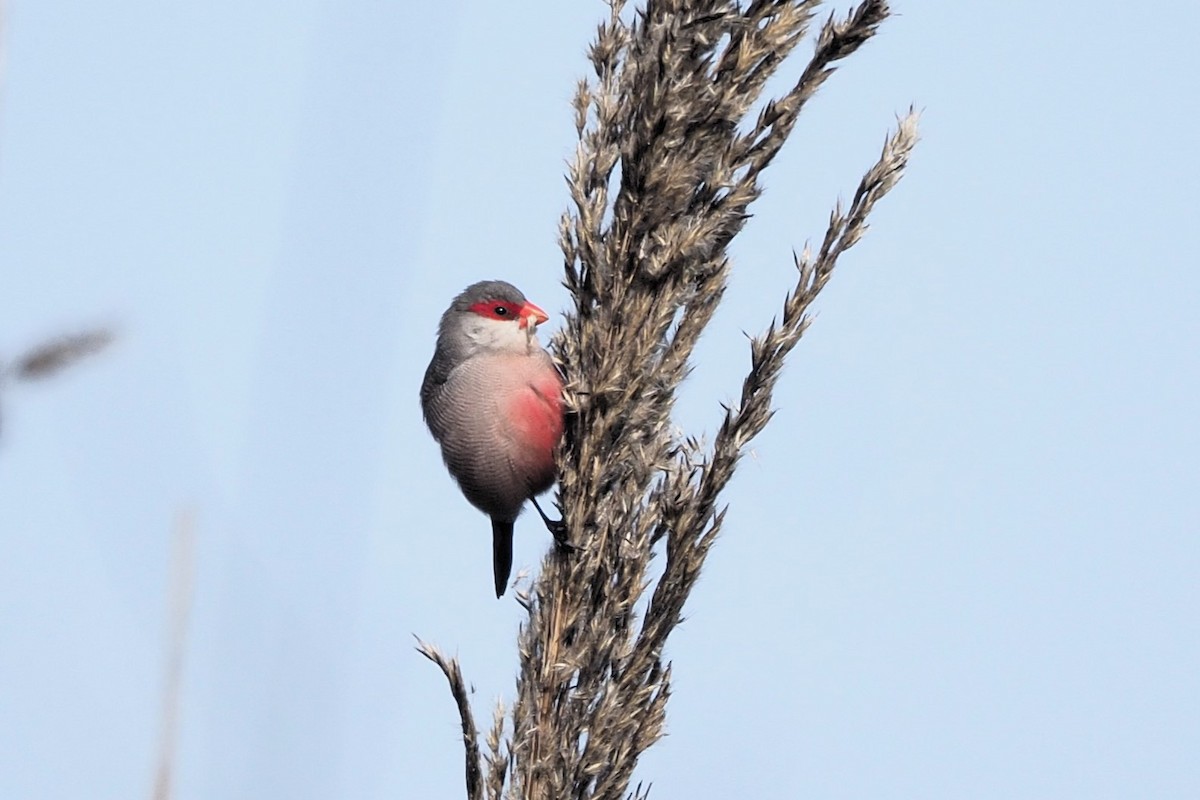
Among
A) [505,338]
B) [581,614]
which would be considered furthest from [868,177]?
[505,338]

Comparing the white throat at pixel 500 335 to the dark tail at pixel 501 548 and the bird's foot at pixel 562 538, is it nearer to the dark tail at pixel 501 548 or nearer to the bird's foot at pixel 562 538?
the dark tail at pixel 501 548

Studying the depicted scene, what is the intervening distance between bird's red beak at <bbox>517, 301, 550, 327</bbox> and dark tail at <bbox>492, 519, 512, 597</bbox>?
2.83 ft

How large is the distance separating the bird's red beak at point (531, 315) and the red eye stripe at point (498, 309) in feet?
0.06

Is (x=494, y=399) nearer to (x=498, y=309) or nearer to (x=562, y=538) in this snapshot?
(x=498, y=309)

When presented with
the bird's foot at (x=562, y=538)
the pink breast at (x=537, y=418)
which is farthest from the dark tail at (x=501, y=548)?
the bird's foot at (x=562, y=538)

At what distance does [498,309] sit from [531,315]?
11cm

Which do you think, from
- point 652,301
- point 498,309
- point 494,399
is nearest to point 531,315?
point 498,309

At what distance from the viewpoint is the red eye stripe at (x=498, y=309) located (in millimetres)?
4230

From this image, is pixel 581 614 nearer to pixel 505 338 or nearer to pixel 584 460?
pixel 584 460

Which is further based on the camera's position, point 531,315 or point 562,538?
point 531,315

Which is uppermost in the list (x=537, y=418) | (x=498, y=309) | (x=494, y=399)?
(x=498, y=309)

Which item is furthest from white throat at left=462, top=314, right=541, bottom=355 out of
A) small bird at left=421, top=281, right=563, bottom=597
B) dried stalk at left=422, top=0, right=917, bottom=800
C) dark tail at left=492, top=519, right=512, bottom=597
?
dried stalk at left=422, top=0, right=917, bottom=800

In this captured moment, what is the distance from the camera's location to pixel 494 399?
3.86 meters

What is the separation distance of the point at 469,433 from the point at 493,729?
171cm
